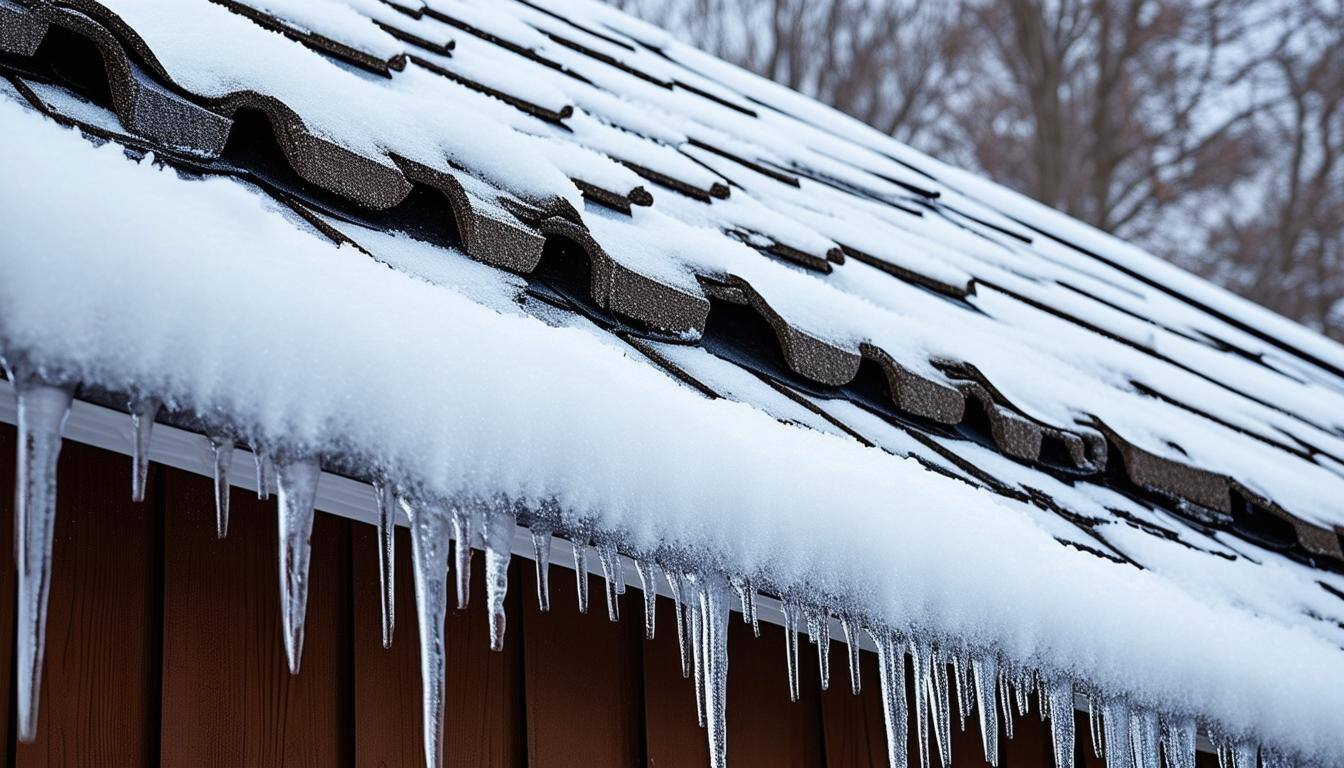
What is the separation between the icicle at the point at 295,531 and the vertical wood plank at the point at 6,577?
1.08 feet

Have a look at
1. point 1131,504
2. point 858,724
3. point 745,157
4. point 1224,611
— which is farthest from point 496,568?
point 745,157

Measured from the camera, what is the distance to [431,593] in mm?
1193

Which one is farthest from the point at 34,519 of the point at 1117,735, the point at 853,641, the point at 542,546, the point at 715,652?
the point at 1117,735

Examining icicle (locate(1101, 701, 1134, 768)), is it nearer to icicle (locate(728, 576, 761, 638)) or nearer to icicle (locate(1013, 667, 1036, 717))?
icicle (locate(1013, 667, 1036, 717))

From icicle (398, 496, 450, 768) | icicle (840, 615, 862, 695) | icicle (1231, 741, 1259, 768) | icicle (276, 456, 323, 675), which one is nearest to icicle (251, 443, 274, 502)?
icicle (276, 456, 323, 675)

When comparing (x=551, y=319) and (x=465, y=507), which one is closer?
(x=465, y=507)

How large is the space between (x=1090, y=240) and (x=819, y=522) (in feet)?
10.2

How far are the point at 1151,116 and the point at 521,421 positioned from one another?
1183 cm

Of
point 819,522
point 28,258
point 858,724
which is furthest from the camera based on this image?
point 858,724

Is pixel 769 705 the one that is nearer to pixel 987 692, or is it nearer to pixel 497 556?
pixel 987 692

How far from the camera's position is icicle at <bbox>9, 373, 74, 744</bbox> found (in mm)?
945

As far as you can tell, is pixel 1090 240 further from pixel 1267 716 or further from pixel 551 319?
pixel 551 319

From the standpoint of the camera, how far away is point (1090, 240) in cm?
416

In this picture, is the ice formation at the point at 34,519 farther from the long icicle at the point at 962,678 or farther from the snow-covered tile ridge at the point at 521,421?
the long icicle at the point at 962,678
